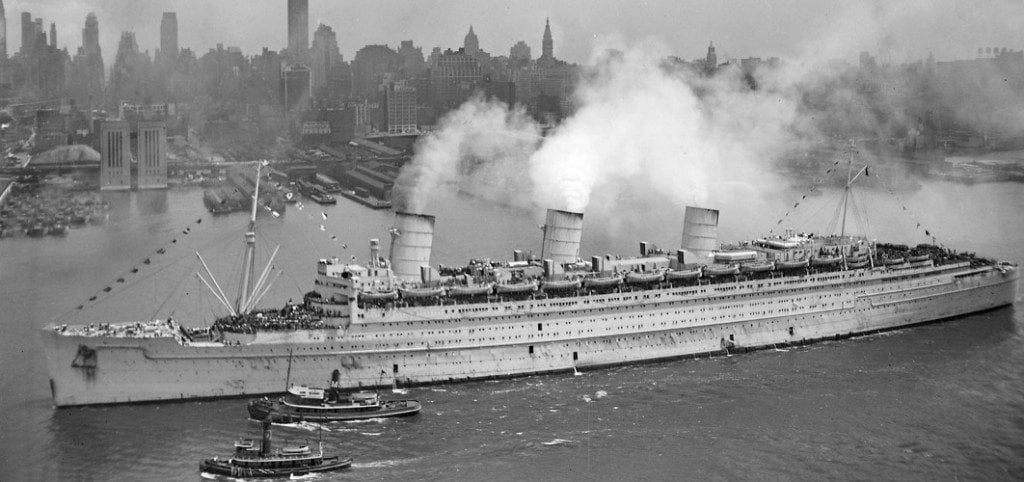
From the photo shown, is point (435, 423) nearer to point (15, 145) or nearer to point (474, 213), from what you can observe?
point (474, 213)

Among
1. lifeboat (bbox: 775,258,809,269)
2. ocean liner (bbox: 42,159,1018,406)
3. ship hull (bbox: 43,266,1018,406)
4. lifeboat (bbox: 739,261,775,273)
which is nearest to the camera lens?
ship hull (bbox: 43,266,1018,406)

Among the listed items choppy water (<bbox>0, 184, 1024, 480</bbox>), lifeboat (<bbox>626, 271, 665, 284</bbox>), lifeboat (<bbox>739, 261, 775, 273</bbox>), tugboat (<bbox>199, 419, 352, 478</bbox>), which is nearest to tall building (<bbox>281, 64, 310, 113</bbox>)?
choppy water (<bbox>0, 184, 1024, 480</bbox>)

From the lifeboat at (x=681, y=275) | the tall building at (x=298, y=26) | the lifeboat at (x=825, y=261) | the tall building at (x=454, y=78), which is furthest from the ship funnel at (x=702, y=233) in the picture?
the tall building at (x=298, y=26)

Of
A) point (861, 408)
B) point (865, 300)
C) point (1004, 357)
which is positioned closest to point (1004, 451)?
point (861, 408)

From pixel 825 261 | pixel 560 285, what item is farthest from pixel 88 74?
pixel 825 261

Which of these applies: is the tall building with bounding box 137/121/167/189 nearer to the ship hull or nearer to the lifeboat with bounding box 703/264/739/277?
the ship hull

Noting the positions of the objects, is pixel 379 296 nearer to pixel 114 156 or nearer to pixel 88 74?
pixel 114 156

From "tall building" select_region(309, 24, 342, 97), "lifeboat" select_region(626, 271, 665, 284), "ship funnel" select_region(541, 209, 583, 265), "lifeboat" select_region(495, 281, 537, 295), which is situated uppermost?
"tall building" select_region(309, 24, 342, 97)
